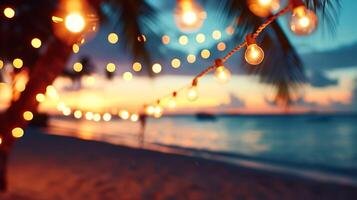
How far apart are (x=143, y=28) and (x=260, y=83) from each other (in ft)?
3.74

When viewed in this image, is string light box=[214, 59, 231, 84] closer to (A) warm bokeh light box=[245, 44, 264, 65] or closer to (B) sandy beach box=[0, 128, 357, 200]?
(A) warm bokeh light box=[245, 44, 264, 65]

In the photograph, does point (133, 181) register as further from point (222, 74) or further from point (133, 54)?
point (222, 74)

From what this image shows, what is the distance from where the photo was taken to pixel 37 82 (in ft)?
10.1

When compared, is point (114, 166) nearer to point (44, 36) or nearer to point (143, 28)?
point (44, 36)

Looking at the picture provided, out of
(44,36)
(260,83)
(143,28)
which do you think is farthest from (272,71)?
(44,36)

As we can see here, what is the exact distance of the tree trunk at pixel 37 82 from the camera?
3039mm

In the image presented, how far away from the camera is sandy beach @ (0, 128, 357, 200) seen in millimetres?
A: 5270

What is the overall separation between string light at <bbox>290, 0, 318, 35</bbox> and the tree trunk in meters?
2.08

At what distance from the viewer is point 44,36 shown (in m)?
4.47

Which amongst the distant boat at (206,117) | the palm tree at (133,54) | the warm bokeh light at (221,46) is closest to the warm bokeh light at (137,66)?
the palm tree at (133,54)

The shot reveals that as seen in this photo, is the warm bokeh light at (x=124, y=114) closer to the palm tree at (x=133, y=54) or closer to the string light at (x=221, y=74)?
the palm tree at (x=133, y=54)

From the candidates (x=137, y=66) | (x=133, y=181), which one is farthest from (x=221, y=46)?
(x=133, y=181)

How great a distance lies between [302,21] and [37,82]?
2.33 meters

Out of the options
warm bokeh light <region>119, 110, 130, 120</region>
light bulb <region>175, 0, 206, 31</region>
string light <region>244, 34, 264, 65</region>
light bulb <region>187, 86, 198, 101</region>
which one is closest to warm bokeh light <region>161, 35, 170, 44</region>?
warm bokeh light <region>119, 110, 130, 120</region>
